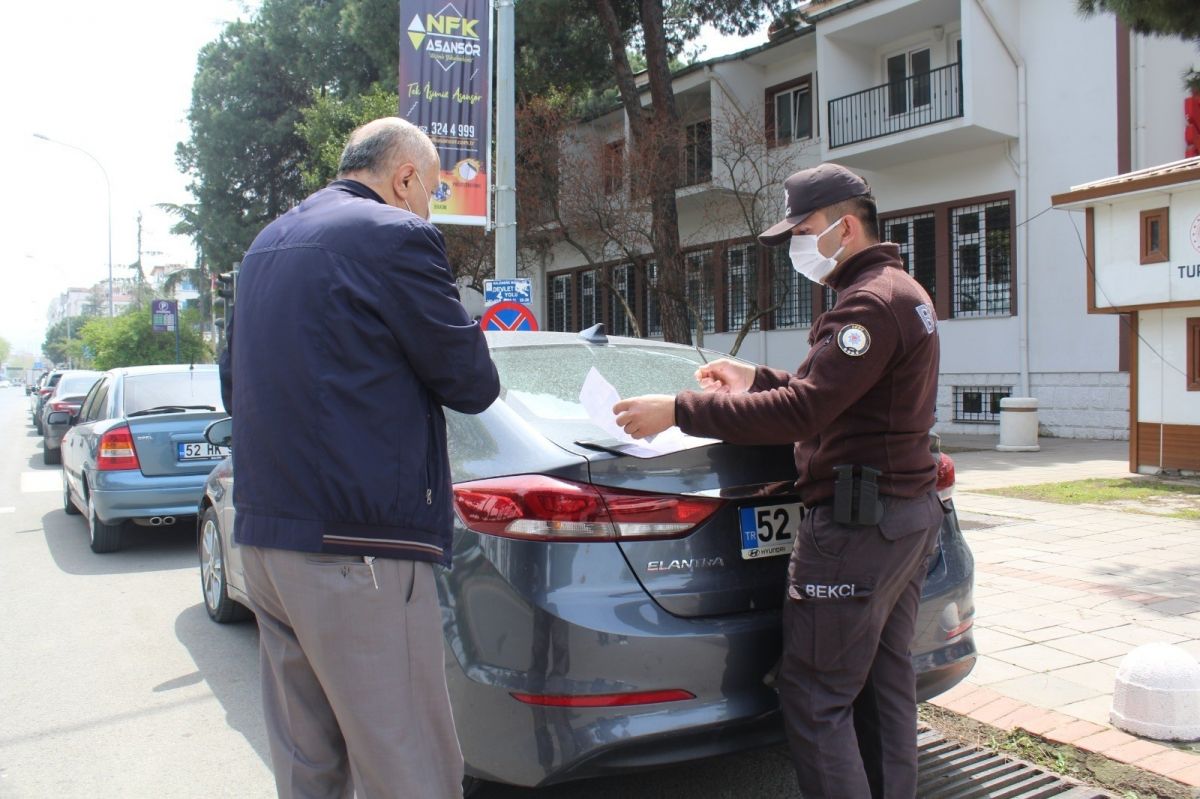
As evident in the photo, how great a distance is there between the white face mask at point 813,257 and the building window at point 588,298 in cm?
2466

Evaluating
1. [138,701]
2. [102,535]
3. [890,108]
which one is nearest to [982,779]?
[138,701]

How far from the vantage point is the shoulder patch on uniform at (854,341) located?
245 cm

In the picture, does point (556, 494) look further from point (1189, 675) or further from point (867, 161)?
point (867, 161)

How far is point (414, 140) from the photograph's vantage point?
7.64 feet

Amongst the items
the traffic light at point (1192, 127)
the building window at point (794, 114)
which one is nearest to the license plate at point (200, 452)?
the traffic light at point (1192, 127)

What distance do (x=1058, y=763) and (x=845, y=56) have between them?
18.1 meters

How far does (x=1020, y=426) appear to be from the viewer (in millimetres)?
14836

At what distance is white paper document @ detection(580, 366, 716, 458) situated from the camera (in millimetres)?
2648

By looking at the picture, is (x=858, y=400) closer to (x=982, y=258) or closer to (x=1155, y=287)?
(x=1155, y=287)

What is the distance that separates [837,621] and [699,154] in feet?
67.4

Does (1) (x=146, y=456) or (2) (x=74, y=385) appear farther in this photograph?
(2) (x=74, y=385)

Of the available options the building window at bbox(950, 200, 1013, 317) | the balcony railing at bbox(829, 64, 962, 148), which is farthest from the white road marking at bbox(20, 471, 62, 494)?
the building window at bbox(950, 200, 1013, 317)

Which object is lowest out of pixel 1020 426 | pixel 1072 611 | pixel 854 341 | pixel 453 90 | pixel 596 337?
pixel 1072 611

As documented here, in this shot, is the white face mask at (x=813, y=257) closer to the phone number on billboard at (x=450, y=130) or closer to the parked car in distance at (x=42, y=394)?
the phone number on billboard at (x=450, y=130)
